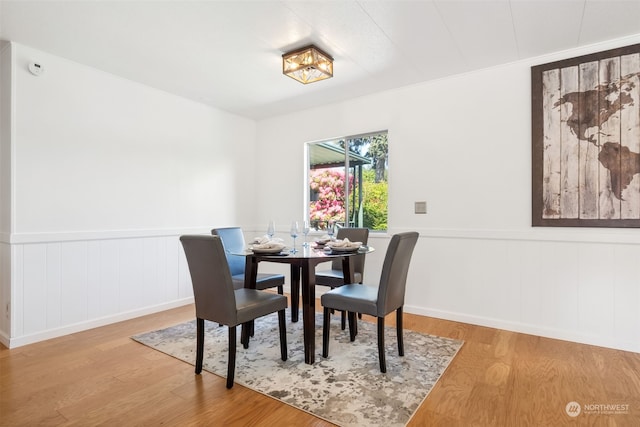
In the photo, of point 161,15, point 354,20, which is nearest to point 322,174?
point 354,20

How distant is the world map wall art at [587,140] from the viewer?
252 centimetres

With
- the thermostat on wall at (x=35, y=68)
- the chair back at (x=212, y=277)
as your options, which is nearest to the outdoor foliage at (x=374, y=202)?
the chair back at (x=212, y=277)

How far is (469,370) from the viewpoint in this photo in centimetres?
223

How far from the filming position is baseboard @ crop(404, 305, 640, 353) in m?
2.56

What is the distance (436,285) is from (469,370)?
47.4 inches

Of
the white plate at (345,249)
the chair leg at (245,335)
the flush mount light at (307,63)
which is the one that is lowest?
the chair leg at (245,335)

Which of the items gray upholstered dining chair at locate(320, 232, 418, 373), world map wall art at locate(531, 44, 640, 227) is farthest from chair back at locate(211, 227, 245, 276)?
world map wall art at locate(531, 44, 640, 227)

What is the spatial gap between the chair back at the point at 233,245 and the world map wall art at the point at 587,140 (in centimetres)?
275

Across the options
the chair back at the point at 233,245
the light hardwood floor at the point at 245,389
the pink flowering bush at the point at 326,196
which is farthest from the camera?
the pink flowering bush at the point at 326,196

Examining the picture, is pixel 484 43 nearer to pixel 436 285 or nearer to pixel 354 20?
pixel 354 20

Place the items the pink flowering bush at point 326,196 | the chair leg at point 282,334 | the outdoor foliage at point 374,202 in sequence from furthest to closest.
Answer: the pink flowering bush at point 326,196
the outdoor foliage at point 374,202
the chair leg at point 282,334

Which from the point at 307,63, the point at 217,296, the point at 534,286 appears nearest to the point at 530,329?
the point at 534,286

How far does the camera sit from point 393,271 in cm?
218

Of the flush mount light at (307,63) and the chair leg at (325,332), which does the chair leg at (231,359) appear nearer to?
the chair leg at (325,332)
